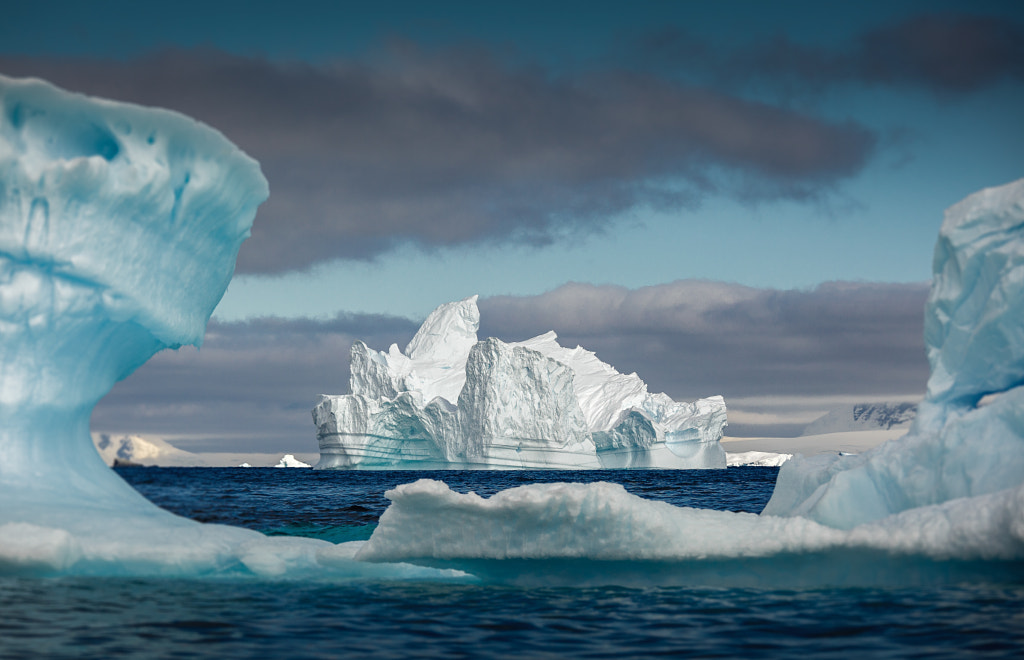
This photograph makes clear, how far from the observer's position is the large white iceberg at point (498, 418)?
4431 centimetres

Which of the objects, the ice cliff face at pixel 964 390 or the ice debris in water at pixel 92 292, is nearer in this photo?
the ice cliff face at pixel 964 390

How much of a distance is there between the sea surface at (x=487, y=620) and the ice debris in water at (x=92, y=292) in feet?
1.70

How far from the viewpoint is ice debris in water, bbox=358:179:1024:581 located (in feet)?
24.6

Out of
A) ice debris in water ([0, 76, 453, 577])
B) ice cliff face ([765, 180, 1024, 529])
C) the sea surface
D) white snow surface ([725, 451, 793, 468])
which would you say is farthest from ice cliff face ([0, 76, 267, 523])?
white snow surface ([725, 451, 793, 468])

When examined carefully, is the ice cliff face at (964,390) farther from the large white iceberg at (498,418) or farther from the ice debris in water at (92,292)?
the large white iceberg at (498,418)

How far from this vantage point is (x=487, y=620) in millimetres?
6602

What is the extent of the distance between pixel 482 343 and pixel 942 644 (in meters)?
37.3

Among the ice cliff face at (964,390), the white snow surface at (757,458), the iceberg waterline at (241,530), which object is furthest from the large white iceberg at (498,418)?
the ice cliff face at (964,390)

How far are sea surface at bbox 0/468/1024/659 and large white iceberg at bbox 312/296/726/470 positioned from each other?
113 feet

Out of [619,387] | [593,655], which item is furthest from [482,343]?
[593,655]

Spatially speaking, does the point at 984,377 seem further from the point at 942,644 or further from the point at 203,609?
the point at 203,609

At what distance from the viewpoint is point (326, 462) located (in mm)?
51250

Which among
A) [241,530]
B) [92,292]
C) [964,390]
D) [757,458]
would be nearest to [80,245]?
[92,292]

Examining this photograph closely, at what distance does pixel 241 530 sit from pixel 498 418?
112 ft
